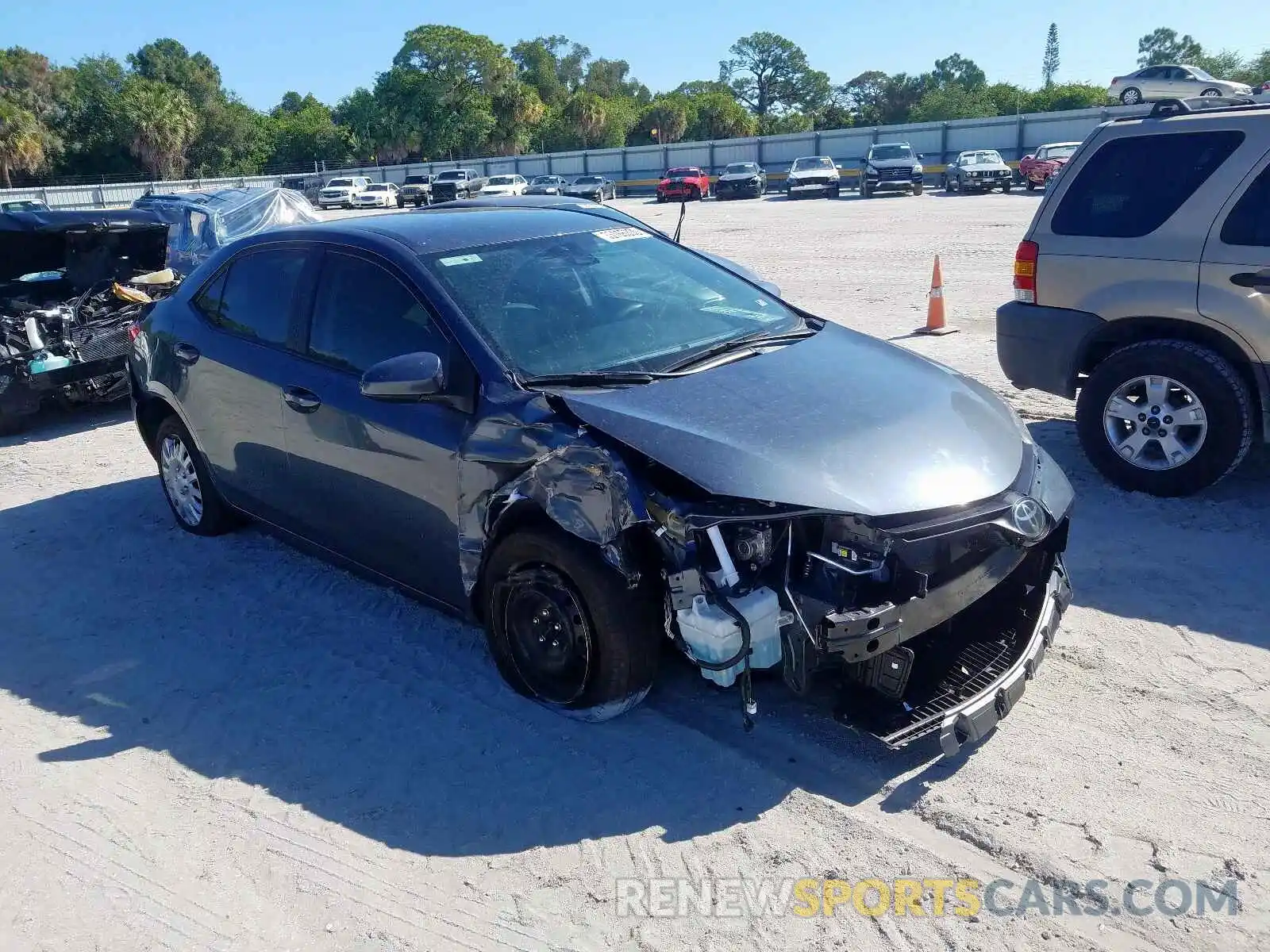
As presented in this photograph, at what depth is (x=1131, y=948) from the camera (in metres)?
2.73

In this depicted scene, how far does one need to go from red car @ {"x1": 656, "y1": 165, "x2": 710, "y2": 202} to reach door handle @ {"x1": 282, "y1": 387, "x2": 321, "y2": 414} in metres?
39.7

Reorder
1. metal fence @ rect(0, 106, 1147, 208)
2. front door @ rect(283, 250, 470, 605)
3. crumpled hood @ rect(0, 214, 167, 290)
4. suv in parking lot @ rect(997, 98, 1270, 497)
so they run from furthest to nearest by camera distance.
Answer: metal fence @ rect(0, 106, 1147, 208) → crumpled hood @ rect(0, 214, 167, 290) → suv in parking lot @ rect(997, 98, 1270, 497) → front door @ rect(283, 250, 470, 605)

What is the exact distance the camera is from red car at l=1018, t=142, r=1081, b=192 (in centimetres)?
3425

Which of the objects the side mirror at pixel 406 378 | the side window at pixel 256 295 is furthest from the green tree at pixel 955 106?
the side mirror at pixel 406 378

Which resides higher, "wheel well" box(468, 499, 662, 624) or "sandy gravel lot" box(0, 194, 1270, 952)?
"wheel well" box(468, 499, 662, 624)

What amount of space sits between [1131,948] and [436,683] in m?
2.65

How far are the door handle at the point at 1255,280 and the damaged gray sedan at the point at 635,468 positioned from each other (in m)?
2.15

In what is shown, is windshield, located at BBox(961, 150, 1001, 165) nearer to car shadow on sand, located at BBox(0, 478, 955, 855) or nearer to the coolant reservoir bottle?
car shadow on sand, located at BBox(0, 478, 955, 855)

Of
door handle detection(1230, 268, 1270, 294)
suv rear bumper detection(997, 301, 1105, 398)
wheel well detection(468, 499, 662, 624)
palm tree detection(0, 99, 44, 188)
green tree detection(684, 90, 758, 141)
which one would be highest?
green tree detection(684, 90, 758, 141)

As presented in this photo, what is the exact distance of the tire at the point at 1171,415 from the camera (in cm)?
553

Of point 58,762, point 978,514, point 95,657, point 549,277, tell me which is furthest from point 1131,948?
point 95,657

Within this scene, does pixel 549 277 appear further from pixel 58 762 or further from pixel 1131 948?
pixel 1131 948

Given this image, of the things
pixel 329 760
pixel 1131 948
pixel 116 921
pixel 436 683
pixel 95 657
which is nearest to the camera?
pixel 1131 948

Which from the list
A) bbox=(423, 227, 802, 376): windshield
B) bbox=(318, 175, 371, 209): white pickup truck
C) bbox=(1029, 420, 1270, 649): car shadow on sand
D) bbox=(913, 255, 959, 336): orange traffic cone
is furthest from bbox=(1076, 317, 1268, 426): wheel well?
bbox=(318, 175, 371, 209): white pickup truck
